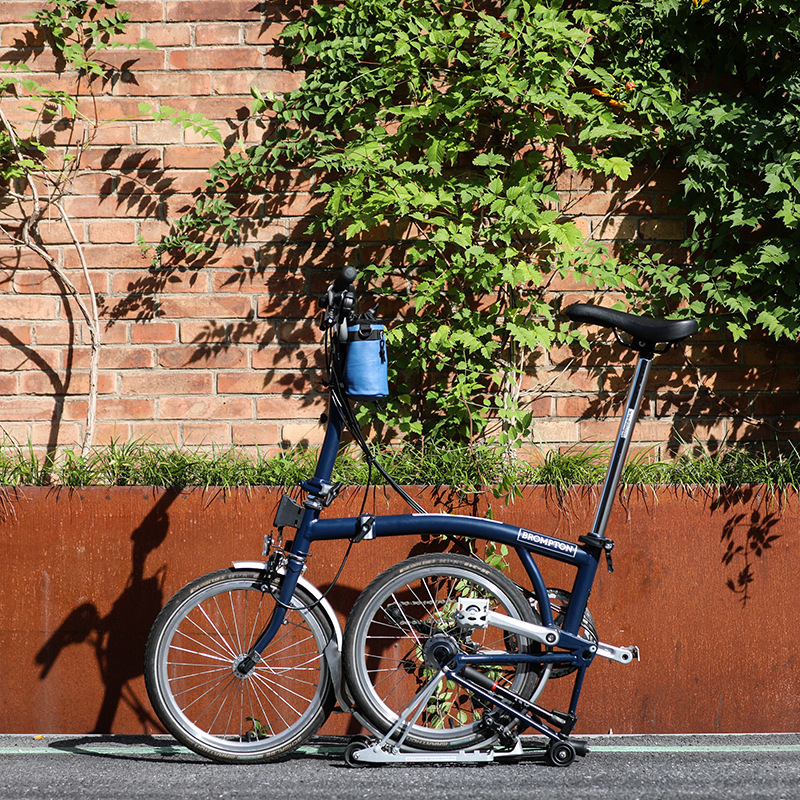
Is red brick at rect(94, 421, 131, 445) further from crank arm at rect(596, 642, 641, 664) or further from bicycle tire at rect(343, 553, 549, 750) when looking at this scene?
crank arm at rect(596, 642, 641, 664)

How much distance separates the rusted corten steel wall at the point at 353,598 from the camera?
2.77m

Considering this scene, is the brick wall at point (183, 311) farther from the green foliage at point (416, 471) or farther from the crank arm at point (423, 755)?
the crank arm at point (423, 755)

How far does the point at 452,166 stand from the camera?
10.3 feet

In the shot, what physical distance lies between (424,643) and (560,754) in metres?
0.52

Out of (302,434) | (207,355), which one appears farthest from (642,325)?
(207,355)

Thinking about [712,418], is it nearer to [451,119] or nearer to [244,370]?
[451,119]

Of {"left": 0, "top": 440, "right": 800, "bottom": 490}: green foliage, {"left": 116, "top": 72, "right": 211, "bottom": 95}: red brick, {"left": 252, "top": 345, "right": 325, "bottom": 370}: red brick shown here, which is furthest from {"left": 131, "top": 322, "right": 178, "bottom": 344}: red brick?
{"left": 116, "top": 72, "right": 211, "bottom": 95}: red brick

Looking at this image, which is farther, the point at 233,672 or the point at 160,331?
the point at 160,331

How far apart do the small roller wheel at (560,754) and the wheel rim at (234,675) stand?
779mm

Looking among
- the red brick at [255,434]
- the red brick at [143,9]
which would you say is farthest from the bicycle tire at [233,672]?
the red brick at [143,9]

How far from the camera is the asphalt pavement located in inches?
89.4

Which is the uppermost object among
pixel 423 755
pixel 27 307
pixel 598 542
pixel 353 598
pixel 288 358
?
pixel 27 307

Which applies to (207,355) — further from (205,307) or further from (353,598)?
(353,598)

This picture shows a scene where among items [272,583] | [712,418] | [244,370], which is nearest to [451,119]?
[244,370]
